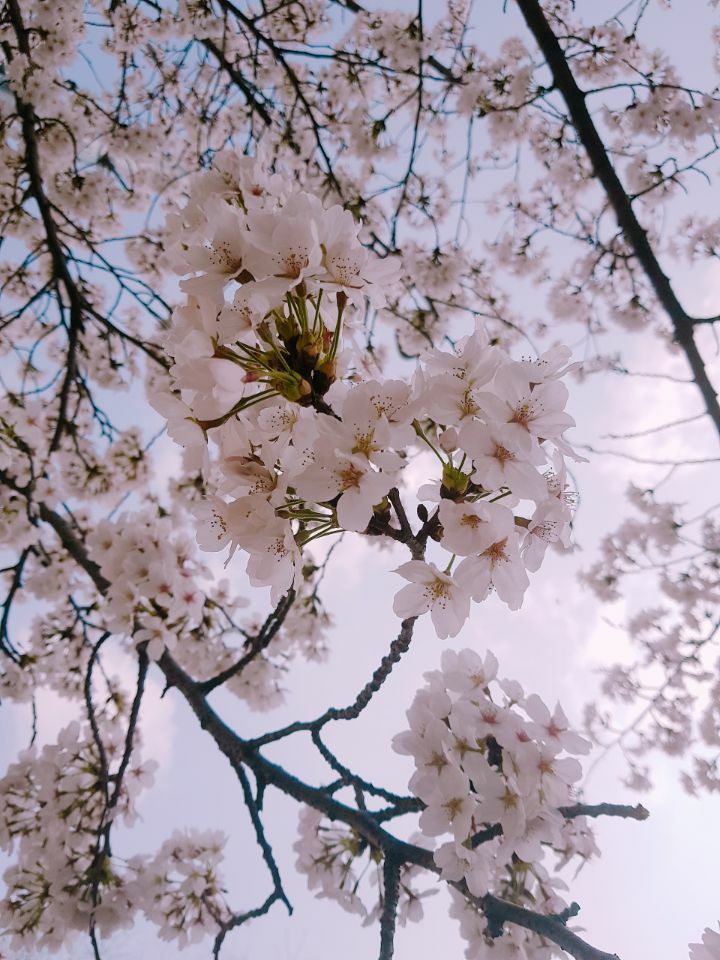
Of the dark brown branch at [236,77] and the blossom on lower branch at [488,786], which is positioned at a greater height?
the dark brown branch at [236,77]

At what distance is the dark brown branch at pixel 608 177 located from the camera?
2736mm

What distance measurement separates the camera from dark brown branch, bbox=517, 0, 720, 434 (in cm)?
274

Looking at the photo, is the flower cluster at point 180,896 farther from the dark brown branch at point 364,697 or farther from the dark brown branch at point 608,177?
the dark brown branch at point 608,177

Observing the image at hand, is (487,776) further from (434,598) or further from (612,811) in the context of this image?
(434,598)

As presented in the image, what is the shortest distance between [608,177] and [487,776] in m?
2.80

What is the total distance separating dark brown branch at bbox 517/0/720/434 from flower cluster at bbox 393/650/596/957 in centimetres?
224

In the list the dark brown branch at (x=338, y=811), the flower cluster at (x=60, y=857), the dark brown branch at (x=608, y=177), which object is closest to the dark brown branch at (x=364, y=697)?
the dark brown branch at (x=338, y=811)

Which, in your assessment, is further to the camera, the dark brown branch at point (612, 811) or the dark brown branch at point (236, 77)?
the dark brown branch at point (236, 77)

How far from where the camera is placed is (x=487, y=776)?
5.34ft

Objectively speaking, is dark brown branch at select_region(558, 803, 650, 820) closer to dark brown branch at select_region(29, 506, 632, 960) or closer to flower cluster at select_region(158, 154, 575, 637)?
dark brown branch at select_region(29, 506, 632, 960)

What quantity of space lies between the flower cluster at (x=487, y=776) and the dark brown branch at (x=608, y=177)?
88.1 inches

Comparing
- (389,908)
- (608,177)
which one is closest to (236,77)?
(608,177)

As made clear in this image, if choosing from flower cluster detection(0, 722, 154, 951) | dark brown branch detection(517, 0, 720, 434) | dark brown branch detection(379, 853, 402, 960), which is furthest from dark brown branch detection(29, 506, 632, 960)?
dark brown branch detection(517, 0, 720, 434)

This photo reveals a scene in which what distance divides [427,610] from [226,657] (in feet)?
10.9
